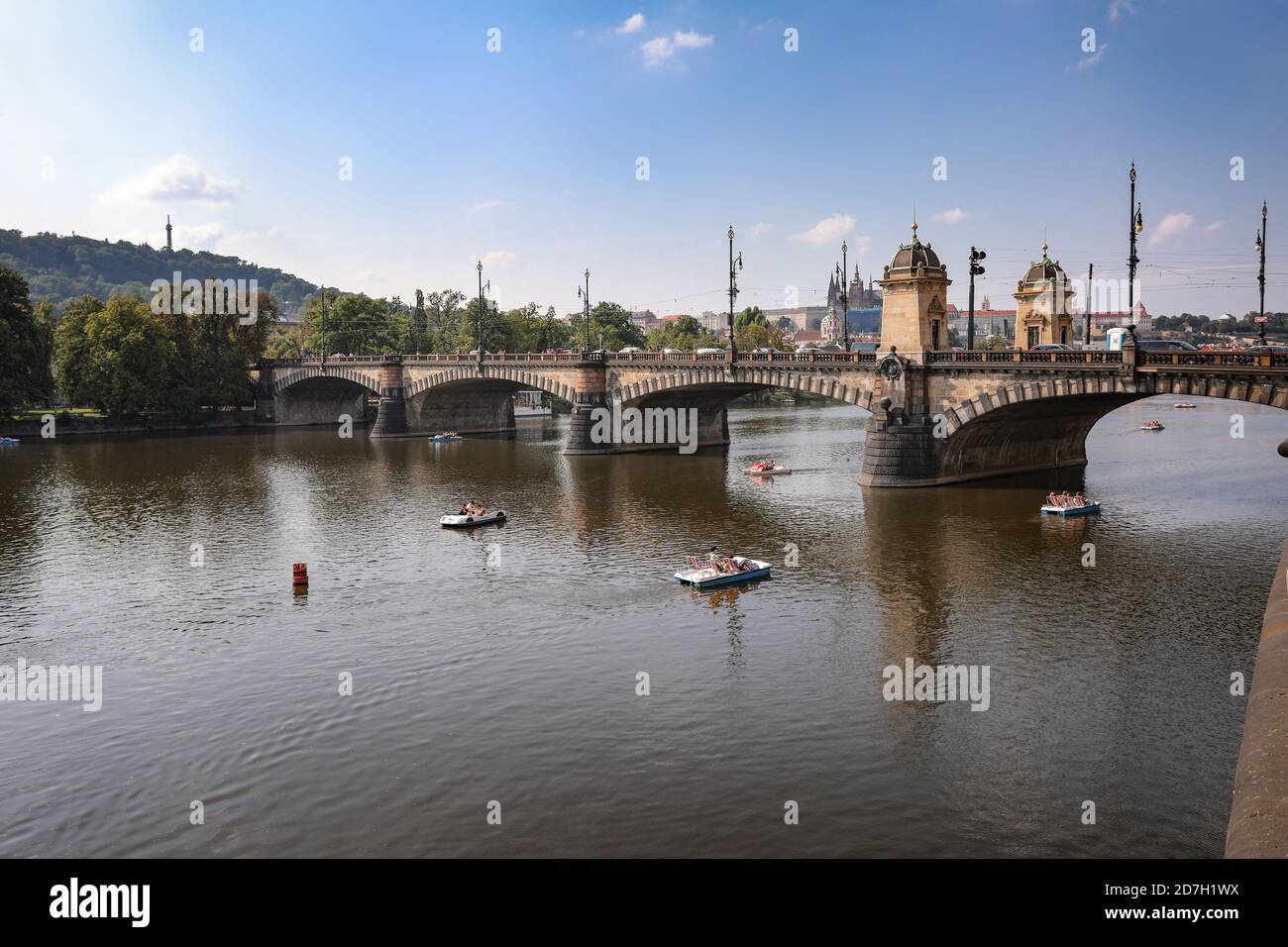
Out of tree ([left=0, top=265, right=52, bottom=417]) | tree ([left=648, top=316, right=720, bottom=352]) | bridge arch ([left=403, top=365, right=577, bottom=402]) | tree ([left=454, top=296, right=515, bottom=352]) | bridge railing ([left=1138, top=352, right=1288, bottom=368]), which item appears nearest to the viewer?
bridge railing ([left=1138, top=352, right=1288, bottom=368])

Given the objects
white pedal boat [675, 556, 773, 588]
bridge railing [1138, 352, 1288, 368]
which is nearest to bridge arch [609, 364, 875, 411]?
bridge railing [1138, 352, 1288, 368]

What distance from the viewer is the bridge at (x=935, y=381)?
4775 cm

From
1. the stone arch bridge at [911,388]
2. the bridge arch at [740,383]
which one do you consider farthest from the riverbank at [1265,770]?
the bridge arch at [740,383]

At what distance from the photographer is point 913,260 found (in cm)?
5684

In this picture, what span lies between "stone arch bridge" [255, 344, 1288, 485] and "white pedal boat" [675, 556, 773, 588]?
73.7ft

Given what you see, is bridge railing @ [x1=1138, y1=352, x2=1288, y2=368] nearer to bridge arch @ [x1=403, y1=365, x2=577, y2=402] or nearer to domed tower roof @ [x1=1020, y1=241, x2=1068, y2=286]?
domed tower roof @ [x1=1020, y1=241, x2=1068, y2=286]

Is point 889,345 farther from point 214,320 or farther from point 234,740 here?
point 214,320

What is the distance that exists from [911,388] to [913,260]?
290 inches

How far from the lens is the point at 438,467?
244 ft

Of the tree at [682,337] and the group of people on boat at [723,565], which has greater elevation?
the tree at [682,337]

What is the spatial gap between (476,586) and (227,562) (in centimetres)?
1190

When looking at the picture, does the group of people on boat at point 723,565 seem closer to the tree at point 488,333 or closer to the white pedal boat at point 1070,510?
the white pedal boat at point 1070,510

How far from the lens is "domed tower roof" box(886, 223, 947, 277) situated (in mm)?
56781

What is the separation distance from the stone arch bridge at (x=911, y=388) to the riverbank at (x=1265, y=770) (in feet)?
111
